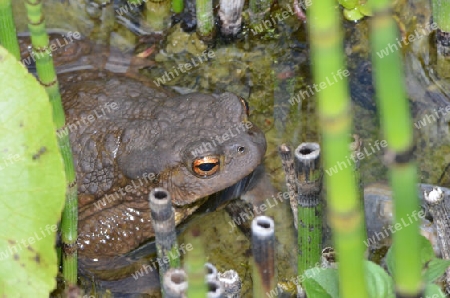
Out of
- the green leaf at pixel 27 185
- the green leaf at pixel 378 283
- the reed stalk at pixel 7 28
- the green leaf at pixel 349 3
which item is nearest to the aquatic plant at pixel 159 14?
the green leaf at pixel 349 3

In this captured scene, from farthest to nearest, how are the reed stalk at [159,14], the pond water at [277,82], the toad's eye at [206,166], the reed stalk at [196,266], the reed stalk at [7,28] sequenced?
the reed stalk at [159,14] → the pond water at [277,82] → the toad's eye at [206,166] → the reed stalk at [7,28] → the reed stalk at [196,266]

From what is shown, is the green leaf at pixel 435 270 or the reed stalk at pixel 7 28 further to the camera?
the reed stalk at pixel 7 28

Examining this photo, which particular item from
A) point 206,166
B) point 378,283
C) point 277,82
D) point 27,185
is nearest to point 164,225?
point 27,185

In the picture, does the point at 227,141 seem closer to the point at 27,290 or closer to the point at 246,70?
the point at 246,70

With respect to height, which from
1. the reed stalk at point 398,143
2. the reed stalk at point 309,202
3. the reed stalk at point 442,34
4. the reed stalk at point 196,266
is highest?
the reed stalk at point 442,34

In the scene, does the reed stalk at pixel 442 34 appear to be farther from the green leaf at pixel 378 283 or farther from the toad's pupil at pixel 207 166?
the green leaf at pixel 378 283

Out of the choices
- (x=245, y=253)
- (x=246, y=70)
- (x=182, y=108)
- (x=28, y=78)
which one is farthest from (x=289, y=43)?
(x=28, y=78)
